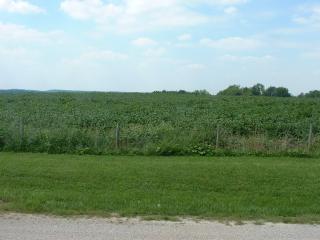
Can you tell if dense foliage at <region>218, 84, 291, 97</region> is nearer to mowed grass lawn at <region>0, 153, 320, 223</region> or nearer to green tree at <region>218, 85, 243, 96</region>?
green tree at <region>218, 85, 243, 96</region>

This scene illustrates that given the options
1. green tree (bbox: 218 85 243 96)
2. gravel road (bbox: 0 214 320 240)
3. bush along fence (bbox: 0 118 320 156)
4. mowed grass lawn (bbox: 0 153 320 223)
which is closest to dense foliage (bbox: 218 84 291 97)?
green tree (bbox: 218 85 243 96)

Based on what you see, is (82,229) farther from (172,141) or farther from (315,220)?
(172,141)

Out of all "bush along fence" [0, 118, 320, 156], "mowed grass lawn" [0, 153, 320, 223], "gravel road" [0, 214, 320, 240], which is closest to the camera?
"gravel road" [0, 214, 320, 240]

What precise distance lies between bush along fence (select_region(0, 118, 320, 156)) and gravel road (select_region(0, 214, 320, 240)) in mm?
11152

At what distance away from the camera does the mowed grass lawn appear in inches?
313

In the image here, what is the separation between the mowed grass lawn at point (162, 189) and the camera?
26.1ft

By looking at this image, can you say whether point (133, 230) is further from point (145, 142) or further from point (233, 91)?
point (233, 91)

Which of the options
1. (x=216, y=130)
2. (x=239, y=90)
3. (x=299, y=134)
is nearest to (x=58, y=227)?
(x=216, y=130)

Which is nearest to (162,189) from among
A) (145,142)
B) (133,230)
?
(133,230)

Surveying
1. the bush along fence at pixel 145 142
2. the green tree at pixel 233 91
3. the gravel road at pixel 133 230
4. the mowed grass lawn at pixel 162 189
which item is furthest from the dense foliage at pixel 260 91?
the gravel road at pixel 133 230

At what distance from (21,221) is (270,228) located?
11.6 feet

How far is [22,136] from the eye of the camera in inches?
741

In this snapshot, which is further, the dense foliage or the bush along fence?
the dense foliage

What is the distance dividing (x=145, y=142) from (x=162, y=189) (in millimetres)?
8923
